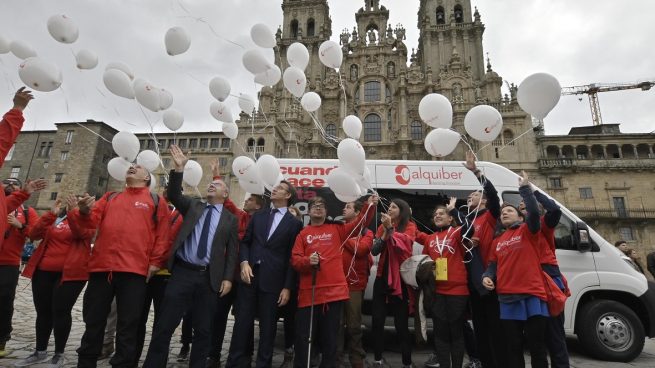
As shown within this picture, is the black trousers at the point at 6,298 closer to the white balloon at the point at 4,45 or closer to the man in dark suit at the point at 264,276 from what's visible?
the white balloon at the point at 4,45

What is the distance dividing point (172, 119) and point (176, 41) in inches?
50.1

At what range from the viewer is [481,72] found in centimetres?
3766

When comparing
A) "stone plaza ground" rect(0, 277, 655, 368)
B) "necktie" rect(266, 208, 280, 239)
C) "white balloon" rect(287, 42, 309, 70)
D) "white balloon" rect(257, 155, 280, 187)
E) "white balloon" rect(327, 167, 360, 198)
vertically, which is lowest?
"stone plaza ground" rect(0, 277, 655, 368)

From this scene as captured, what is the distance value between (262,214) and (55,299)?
2607 mm

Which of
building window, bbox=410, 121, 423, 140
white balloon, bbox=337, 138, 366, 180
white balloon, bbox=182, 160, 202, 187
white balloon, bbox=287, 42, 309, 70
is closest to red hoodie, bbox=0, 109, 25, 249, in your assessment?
white balloon, bbox=182, 160, 202, 187

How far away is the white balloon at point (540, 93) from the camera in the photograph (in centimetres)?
374

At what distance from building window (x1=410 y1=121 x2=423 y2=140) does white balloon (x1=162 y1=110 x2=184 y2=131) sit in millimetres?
32895

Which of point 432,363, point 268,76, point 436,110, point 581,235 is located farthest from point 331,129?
point 432,363

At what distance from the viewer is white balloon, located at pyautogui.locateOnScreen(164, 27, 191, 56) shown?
5242 millimetres

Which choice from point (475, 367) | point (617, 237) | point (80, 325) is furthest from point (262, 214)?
point (617, 237)

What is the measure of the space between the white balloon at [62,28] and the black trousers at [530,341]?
264 inches

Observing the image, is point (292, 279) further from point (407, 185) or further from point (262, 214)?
point (407, 185)

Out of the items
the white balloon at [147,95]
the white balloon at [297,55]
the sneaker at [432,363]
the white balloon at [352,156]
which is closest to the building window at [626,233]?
the sneaker at [432,363]

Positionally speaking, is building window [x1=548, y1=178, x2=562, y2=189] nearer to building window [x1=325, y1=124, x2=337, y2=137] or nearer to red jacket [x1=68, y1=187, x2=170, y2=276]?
building window [x1=325, y1=124, x2=337, y2=137]
